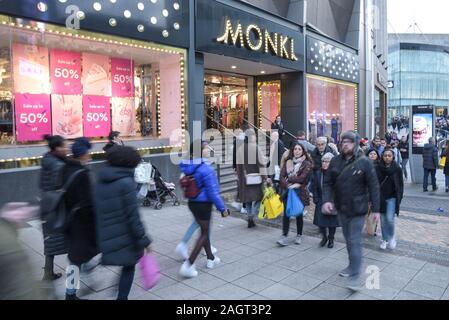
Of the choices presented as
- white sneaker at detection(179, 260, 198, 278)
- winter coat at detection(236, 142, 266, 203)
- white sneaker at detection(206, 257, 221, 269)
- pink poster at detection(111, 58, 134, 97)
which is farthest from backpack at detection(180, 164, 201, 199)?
pink poster at detection(111, 58, 134, 97)

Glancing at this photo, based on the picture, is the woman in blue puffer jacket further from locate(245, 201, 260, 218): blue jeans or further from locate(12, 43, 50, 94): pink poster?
locate(12, 43, 50, 94): pink poster

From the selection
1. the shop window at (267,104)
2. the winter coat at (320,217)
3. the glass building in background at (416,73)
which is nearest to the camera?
the winter coat at (320,217)

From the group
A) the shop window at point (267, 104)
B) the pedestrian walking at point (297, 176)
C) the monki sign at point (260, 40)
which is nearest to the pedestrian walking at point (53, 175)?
the pedestrian walking at point (297, 176)

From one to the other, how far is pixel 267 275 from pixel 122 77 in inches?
307

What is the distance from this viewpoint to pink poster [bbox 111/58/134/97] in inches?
415

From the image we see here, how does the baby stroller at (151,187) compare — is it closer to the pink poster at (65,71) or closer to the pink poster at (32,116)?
the pink poster at (32,116)

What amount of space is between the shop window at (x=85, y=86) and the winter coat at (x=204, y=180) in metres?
5.27

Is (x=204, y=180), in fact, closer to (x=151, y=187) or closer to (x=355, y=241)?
(x=355, y=241)

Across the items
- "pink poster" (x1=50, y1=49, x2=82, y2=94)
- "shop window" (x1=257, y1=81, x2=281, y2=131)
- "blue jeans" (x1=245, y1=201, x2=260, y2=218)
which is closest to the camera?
"blue jeans" (x1=245, y1=201, x2=260, y2=218)

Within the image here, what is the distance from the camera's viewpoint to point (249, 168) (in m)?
7.02

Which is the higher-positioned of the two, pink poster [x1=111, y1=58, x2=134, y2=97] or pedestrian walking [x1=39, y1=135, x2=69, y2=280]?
pink poster [x1=111, y1=58, x2=134, y2=97]

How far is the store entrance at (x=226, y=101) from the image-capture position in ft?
56.6

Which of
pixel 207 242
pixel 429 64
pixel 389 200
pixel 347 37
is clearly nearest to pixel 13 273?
pixel 207 242

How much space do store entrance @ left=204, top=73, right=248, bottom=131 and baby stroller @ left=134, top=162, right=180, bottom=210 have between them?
8.21m
